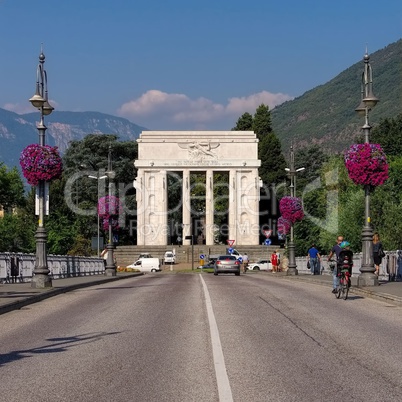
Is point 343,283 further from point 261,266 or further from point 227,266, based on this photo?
point 261,266

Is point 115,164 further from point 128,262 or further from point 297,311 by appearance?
point 297,311

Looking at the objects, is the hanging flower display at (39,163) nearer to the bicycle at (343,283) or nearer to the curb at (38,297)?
the curb at (38,297)

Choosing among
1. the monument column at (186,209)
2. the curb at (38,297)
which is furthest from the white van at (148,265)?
the curb at (38,297)

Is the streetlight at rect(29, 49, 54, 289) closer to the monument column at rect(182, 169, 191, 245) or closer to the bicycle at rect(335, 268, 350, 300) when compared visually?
the bicycle at rect(335, 268, 350, 300)

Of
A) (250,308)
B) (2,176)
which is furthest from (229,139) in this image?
(250,308)

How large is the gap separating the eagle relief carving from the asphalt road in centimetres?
9550

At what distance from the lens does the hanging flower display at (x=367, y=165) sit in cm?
3102

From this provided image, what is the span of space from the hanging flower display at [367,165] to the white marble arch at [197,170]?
84.7 meters

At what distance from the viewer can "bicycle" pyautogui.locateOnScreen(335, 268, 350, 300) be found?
24.7 metres

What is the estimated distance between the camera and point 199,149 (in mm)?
116938

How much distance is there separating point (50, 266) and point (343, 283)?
21427 millimetres

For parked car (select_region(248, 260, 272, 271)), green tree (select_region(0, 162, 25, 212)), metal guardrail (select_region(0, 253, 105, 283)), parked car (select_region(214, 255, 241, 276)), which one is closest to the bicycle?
metal guardrail (select_region(0, 253, 105, 283))

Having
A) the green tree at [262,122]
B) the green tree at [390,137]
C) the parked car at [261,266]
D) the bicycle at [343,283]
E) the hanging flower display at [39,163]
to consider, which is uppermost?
the green tree at [262,122]

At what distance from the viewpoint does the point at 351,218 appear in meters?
78.5
